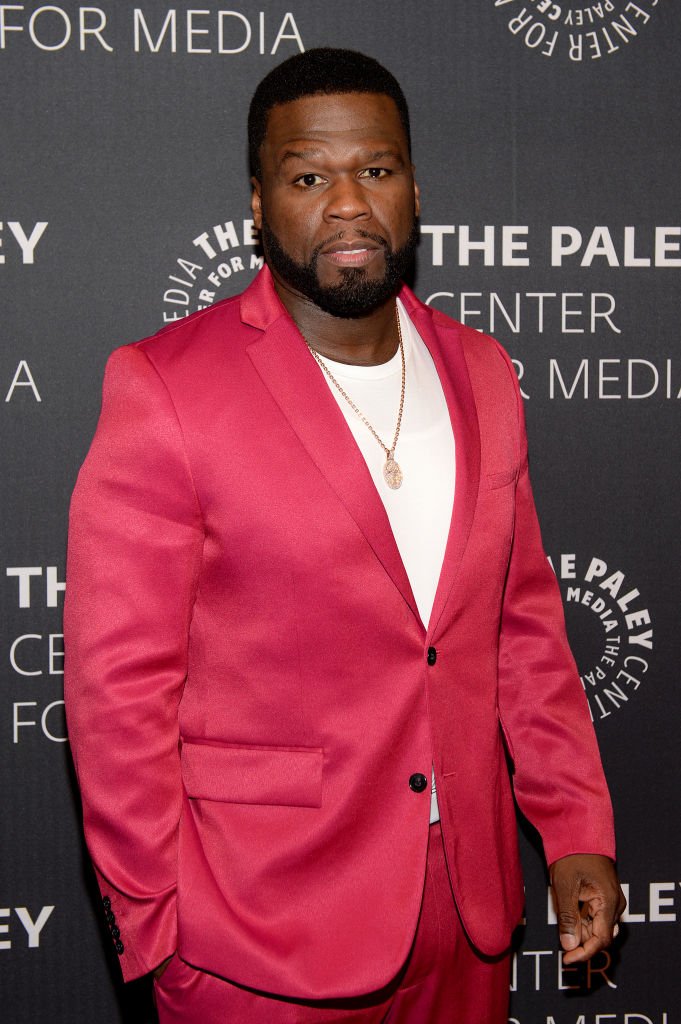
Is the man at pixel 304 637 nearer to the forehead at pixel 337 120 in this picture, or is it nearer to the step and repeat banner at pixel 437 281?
the forehead at pixel 337 120

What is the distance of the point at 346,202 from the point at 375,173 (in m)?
0.08

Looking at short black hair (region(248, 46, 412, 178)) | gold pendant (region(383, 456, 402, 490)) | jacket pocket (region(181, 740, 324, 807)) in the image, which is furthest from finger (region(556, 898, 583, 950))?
short black hair (region(248, 46, 412, 178))

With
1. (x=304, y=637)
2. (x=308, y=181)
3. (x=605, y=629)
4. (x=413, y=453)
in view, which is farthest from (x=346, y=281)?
(x=605, y=629)

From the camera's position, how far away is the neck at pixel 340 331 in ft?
5.18

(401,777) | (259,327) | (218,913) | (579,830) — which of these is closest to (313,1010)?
(218,913)

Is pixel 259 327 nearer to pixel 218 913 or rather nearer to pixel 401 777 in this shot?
pixel 401 777

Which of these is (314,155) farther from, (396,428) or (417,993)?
(417,993)

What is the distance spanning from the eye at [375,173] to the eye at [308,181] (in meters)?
0.06

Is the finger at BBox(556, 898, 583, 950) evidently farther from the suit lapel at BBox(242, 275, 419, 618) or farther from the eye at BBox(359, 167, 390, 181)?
the eye at BBox(359, 167, 390, 181)

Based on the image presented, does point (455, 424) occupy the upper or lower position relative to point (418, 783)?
upper

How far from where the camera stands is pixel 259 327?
1.54 m

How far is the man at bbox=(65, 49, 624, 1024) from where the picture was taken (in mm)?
1419

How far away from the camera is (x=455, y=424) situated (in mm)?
1590

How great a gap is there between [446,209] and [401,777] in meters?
1.16
